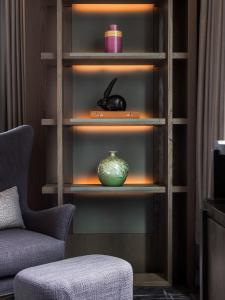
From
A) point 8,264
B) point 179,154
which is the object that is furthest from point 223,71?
point 8,264

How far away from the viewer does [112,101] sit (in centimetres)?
310

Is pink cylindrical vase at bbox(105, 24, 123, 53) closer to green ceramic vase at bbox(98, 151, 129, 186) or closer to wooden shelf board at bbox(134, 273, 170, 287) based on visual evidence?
green ceramic vase at bbox(98, 151, 129, 186)

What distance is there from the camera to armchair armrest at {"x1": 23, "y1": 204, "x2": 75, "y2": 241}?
270cm

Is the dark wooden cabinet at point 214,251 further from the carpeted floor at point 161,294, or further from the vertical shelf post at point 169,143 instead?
the vertical shelf post at point 169,143

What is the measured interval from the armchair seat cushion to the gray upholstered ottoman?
193 millimetres

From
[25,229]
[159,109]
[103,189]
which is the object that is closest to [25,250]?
[25,229]

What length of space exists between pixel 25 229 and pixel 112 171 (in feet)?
2.08

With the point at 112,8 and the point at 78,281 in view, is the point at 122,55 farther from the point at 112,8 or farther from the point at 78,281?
the point at 78,281

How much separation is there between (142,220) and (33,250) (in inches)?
40.0

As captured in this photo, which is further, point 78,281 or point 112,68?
point 112,68

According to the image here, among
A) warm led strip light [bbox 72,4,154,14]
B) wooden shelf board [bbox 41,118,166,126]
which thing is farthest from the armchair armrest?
warm led strip light [bbox 72,4,154,14]

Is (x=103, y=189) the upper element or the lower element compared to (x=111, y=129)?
lower

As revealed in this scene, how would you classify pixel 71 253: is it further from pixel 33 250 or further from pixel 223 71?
pixel 223 71

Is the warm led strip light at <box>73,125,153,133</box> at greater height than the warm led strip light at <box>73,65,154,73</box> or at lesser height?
lesser
